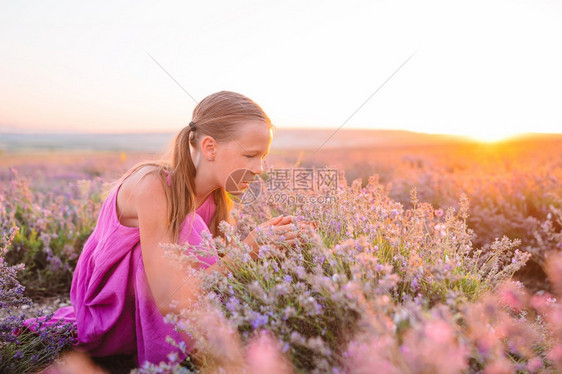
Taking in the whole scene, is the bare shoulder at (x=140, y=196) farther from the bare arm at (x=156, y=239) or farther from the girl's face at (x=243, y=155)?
the girl's face at (x=243, y=155)

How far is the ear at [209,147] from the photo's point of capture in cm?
250

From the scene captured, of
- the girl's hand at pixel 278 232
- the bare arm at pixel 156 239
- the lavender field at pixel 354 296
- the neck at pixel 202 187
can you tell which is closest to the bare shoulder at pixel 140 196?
the bare arm at pixel 156 239

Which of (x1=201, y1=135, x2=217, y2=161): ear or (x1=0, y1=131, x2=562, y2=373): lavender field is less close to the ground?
(x1=201, y1=135, x2=217, y2=161): ear

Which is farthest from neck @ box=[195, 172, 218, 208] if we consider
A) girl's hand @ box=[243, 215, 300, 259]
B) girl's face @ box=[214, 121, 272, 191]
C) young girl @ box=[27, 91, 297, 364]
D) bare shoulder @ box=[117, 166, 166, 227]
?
girl's hand @ box=[243, 215, 300, 259]

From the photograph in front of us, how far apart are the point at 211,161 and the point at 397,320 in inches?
66.6

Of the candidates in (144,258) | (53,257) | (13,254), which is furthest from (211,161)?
(13,254)

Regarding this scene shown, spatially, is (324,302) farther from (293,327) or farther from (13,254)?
(13,254)

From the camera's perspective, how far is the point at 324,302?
157 cm

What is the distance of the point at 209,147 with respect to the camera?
253 cm

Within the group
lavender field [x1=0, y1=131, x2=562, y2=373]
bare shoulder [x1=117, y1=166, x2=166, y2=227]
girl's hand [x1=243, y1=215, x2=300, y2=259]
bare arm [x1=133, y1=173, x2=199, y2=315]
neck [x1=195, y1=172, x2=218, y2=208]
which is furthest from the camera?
neck [x1=195, y1=172, x2=218, y2=208]

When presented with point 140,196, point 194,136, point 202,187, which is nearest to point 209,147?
point 194,136

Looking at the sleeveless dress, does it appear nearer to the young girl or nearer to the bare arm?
the young girl

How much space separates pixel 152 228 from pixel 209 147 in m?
0.59

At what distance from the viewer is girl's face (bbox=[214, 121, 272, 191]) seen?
247cm
